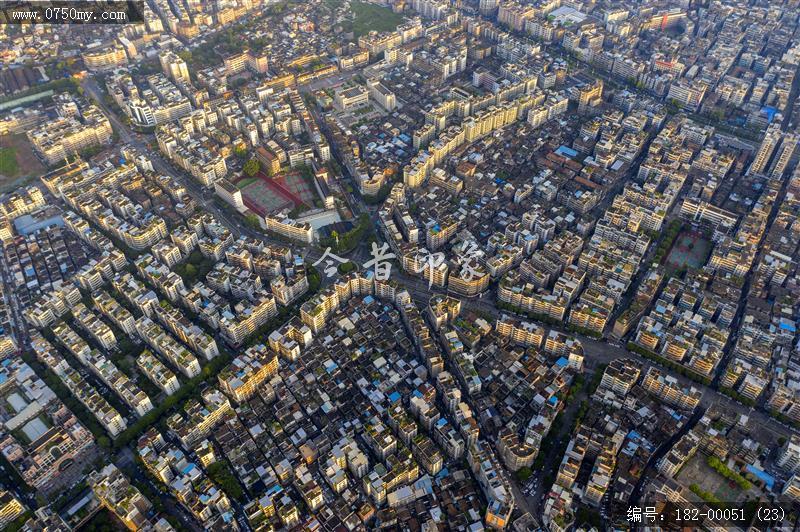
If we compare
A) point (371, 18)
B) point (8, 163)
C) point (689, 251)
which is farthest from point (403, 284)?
point (371, 18)

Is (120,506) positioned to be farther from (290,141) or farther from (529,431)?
(290,141)

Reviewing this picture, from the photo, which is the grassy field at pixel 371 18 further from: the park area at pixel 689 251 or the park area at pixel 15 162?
the park area at pixel 689 251

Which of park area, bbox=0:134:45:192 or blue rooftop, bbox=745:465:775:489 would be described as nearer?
blue rooftop, bbox=745:465:775:489

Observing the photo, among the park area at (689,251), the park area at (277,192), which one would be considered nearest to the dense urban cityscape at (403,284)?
the park area at (689,251)

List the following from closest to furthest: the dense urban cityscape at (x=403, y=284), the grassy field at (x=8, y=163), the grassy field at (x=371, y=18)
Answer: the dense urban cityscape at (x=403, y=284) → the grassy field at (x=8, y=163) → the grassy field at (x=371, y=18)

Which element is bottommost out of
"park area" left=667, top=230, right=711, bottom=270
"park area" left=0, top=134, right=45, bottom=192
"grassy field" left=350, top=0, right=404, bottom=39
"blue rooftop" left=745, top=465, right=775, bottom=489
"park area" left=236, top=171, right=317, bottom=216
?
"blue rooftop" left=745, top=465, right=775, bottom=489

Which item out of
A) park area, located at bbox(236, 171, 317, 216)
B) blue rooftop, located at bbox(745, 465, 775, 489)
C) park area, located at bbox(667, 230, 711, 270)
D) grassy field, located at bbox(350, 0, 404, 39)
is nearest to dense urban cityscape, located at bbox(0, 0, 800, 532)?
blue rooftop, located at bbox(745, 465, 775, 489)

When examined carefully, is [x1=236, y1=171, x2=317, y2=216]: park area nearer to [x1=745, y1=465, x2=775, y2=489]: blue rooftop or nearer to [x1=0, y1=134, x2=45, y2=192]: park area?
[x1=0, y1=134, x2=45, y2=192]: park area
